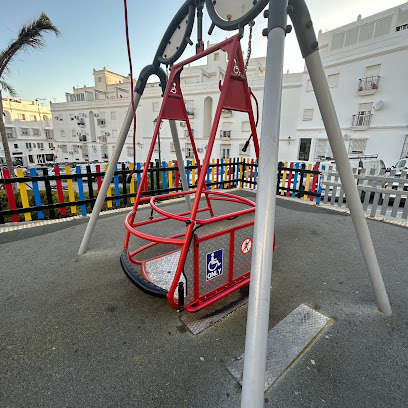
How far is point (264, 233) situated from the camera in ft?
3.65

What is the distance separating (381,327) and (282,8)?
2.63 metres

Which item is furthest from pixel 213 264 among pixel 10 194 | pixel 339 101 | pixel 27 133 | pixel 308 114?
pixel 27 133

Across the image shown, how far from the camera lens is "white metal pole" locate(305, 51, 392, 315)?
1.73 meters

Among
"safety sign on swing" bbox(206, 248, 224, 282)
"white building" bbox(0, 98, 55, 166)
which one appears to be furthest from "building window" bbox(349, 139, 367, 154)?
"white building" bbox(0, 98, 55, 166)

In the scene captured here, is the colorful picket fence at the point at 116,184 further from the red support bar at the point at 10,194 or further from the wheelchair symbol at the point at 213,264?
the wheelchair symbol at the point at 213,264

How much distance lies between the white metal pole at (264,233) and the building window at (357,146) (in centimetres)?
1834

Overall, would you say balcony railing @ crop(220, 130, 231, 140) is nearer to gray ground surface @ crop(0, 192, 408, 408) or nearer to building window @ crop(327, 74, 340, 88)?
building window @ crop(327, 74, 340, 88)

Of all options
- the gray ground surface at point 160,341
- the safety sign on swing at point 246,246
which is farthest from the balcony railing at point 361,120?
the safety sign on swing at point 246,246

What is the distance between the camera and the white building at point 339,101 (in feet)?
46.0

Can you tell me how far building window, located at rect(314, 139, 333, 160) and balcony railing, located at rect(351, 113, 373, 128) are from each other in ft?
6.95

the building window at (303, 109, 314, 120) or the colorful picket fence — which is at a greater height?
the building window at (303, 109, 314, 120)

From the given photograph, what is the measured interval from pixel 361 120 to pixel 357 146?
1788 mm

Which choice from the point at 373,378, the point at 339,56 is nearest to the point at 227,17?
the point at 373,378

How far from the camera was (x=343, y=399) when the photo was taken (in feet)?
4.64
